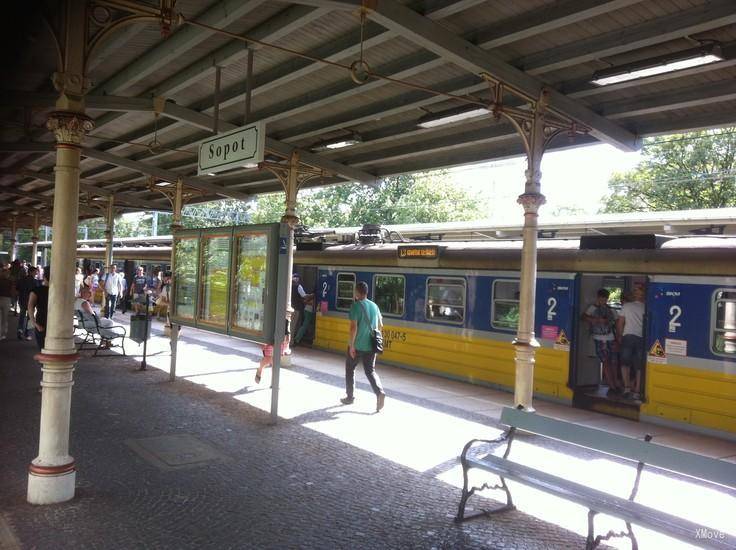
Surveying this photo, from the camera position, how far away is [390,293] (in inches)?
529

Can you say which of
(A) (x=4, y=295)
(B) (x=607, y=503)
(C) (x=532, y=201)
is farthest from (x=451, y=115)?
(A) (x=4, y=295)

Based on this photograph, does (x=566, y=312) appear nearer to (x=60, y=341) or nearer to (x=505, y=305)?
(x=505, y=305)

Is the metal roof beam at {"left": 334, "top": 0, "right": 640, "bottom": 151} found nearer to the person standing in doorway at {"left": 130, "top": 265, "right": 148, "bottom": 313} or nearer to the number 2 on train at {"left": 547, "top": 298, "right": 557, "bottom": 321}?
the number 2 on train at {"left": 547, "top": 298, "right": 557, "bottom": 321}

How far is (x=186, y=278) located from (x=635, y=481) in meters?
7.37

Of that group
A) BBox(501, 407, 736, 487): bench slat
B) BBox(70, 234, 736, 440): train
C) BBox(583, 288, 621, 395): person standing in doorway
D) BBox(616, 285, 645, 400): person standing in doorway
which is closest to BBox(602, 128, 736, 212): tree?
BBox(70, 234, 736, 440): train

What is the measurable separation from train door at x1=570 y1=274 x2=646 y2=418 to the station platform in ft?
1.29

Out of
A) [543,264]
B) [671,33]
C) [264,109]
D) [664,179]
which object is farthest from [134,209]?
[664,179]

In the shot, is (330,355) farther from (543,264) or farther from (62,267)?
(62,267)

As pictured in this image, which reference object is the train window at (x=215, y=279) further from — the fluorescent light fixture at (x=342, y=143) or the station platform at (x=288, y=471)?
the fluorescent light fixture at (x=342, y=143)

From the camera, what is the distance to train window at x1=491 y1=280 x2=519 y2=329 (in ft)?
35.4

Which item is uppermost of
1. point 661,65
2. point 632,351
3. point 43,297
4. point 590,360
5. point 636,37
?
point 636,37

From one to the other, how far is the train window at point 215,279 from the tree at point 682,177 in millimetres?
22905

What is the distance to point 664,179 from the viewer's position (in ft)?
94.6

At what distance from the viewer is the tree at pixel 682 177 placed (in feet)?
89.7
